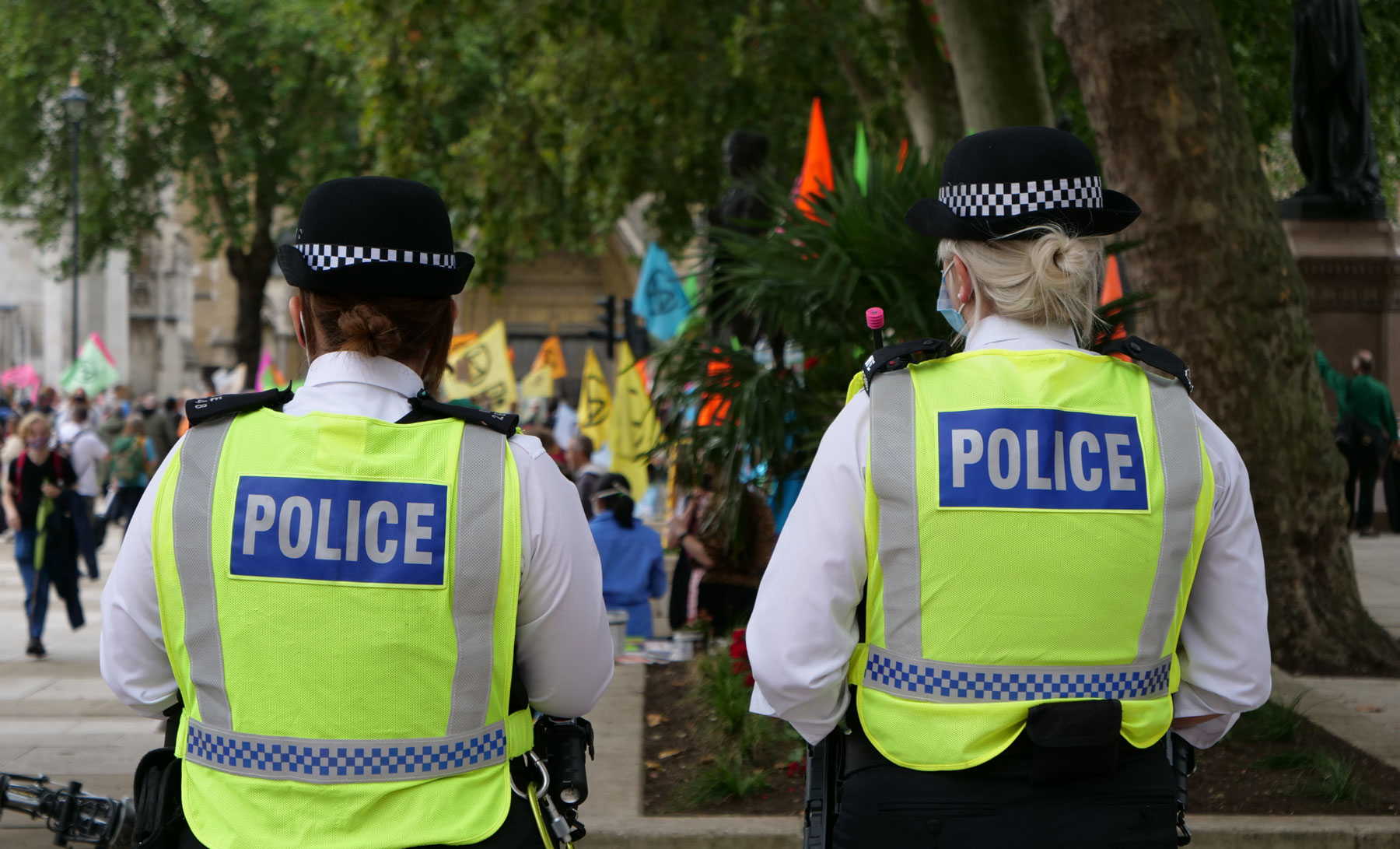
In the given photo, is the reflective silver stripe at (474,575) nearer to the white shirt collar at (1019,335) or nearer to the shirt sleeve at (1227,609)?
the white shirt collar at (1019,335)

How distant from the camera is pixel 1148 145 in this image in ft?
24.8

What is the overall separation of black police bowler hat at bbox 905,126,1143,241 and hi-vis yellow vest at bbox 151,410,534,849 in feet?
2.85

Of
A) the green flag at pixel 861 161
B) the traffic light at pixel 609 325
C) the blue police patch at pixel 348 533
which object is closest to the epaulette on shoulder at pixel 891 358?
the blue police patch at pixel 348 533

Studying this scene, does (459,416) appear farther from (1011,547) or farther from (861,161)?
(861,161)

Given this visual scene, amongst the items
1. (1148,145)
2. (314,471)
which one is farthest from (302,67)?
(314,471)

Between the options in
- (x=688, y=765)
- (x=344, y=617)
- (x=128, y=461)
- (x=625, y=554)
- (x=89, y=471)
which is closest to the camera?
(x=344, y=617)

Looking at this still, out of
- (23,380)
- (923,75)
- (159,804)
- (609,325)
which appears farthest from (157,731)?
(23,380)

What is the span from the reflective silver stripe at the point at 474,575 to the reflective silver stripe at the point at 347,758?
0.11 ft

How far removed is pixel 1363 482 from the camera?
1532 cm

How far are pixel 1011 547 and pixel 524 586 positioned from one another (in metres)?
0.74

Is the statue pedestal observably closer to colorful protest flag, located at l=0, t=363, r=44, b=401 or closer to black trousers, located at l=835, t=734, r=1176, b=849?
black trousers, located at l=835, t=734, r=1176, b=849

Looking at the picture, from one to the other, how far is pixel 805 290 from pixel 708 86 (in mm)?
13404

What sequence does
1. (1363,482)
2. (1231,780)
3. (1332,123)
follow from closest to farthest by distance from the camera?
(1231,780) → (1332,123) → (1363,482)

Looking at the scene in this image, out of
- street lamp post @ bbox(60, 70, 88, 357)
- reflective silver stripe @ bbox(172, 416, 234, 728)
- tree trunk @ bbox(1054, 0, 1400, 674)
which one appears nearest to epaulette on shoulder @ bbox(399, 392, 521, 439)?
reflective silver stripe @ bbox(172, 416, 234, 728)
